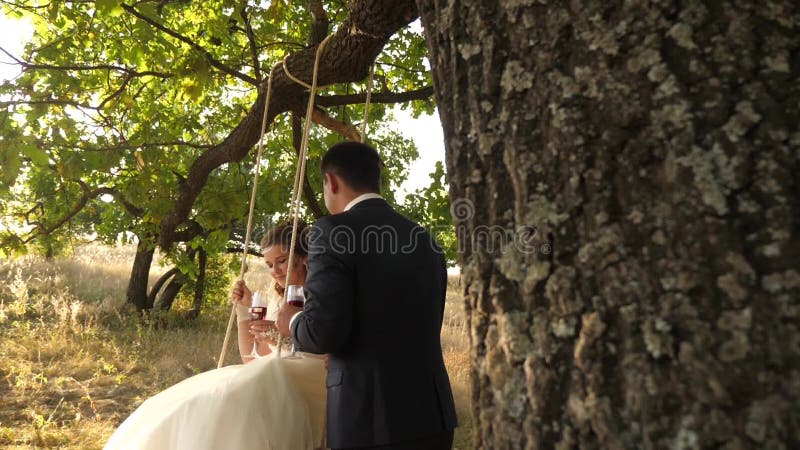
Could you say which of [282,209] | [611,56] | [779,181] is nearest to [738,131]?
[779,181]

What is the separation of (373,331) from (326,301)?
0.23 m

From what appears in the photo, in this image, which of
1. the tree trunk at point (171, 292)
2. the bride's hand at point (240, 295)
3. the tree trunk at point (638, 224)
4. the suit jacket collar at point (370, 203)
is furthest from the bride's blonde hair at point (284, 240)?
the tree trunk at point (171, 292)

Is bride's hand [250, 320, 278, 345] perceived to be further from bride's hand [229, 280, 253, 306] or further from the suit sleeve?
the suit sleeve

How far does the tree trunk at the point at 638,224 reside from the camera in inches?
35.7

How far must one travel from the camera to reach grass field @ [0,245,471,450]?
600cm

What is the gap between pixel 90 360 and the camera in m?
8.20

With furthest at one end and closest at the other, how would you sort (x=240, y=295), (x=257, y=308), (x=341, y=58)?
(x=341, y=58)
(x=240, y=295)
(x=257, y=308)

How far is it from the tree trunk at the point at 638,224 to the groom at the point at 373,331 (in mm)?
1005

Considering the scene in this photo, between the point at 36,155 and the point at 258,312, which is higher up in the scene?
the point at 36,155

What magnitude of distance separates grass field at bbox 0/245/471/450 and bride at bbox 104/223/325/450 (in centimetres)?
149

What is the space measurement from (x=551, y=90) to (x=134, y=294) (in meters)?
12.0

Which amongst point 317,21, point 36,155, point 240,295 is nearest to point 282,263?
point 240,295

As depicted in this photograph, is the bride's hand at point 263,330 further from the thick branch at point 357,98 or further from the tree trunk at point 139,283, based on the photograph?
the tree trunk at point 139,283

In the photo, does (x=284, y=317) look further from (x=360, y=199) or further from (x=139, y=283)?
(x=139, y=283)
